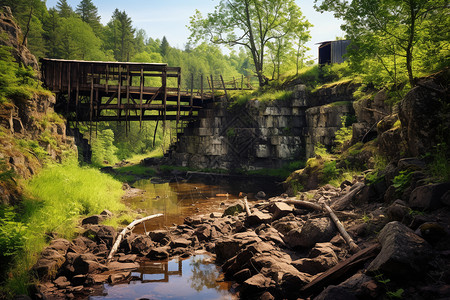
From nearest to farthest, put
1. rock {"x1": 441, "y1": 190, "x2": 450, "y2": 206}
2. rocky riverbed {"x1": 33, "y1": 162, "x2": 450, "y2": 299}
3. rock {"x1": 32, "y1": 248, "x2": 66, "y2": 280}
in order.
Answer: rocky riverbed {"x1": 33, "y1": 162, "x2": 450, "y2": 299} → rock {"x1": 441, "y1": 190, "x2": 450, "y2": 206} → rock {"x1": 32, "y1": 248, "x2": 66, "y2": 280}

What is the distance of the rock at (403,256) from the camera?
11.6 ft

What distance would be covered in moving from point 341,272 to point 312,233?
177cm

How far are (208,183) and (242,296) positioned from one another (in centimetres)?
1593

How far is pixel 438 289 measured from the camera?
3230 mm

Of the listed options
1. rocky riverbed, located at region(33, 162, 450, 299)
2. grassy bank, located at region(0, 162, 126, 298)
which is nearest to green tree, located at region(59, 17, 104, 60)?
grassy bank, located at region(0, 162, 126, 298)

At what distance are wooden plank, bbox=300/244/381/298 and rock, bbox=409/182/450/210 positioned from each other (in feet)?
4.04

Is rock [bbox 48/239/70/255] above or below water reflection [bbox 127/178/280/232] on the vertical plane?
above

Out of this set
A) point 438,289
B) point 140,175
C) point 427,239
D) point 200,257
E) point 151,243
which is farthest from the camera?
point 140,175

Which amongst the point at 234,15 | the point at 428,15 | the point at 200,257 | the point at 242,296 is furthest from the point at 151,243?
the point at 234,15

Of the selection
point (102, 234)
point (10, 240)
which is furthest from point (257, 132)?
point (10, 240)

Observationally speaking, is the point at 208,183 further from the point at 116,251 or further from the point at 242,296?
the point at 242,296

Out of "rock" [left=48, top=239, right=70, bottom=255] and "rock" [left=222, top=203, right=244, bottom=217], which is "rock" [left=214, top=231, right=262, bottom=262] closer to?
"rock" [left=48, top=239, right=70, bottom=255]

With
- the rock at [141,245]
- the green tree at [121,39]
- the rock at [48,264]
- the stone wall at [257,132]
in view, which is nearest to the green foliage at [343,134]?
the stone wall at [257,132]

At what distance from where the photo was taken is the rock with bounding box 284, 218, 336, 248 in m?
6.03
